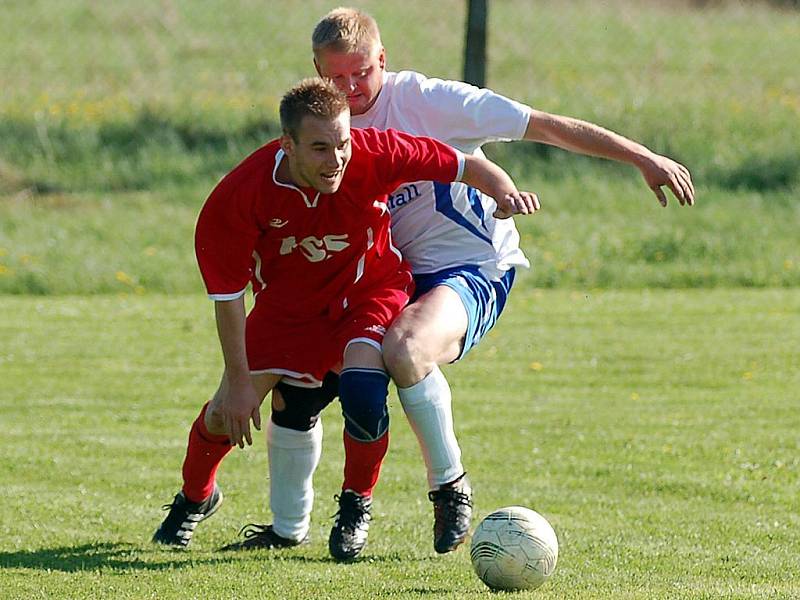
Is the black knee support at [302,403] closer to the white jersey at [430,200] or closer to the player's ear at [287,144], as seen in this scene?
the white jersey at [430,200]

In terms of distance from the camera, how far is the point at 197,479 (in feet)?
17.7

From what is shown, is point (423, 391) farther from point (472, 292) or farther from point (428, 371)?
point (472, 292)

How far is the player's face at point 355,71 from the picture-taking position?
513cm

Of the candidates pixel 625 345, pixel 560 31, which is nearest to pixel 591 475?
pixel 625 345

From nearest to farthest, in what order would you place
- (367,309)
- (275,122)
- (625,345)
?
(367,309), (625,345), (275,122)

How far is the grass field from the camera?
Answer: 17.0 feet

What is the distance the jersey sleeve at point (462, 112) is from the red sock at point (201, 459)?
138cm

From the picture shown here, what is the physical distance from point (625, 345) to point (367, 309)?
5.42 meters

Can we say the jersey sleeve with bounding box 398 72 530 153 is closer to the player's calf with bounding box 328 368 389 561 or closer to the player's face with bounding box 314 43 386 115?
the player's face with bounding box 314 43 386 115

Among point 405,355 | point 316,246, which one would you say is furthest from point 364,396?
point 316,246

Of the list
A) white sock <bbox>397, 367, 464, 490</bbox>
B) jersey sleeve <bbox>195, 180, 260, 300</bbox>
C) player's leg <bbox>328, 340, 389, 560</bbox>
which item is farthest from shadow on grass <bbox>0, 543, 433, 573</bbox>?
jersey sleeve <bbox>195, 180, 260, 300</bbox>

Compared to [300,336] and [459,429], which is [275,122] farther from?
[300,336]

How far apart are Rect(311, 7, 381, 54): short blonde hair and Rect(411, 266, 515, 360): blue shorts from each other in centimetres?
90

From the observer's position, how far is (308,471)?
5449mm
